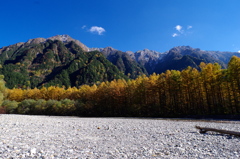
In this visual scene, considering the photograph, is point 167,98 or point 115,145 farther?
point 167,98

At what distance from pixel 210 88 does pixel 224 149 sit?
3465cm

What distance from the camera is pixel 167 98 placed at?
46.3m

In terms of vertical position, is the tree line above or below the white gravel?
above

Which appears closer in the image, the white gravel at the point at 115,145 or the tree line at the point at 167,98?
the white gravel at the point at 115,145

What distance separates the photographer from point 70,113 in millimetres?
59688

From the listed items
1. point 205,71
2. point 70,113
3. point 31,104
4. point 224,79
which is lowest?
point 70,113

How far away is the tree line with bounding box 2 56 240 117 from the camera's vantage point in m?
33.8

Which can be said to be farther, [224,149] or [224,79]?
[224,79]

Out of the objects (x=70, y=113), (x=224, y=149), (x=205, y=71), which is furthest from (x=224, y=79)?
(x=70, y=113)

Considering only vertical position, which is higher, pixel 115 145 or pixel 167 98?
pixel 167 98

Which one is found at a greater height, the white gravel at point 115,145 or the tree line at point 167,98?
the tree line at point 167,98

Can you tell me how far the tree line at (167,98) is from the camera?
33750 mm

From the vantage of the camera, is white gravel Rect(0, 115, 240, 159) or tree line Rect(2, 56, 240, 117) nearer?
white gravel Rect(0, 115, 240, 159)

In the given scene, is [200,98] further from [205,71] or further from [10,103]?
[10,103]
